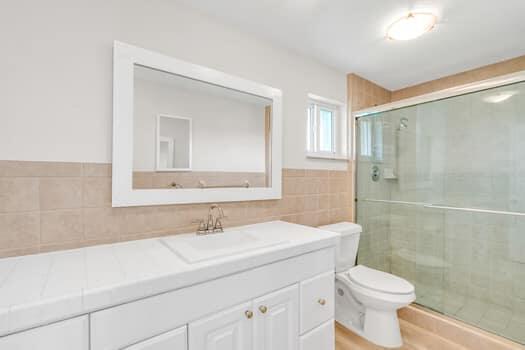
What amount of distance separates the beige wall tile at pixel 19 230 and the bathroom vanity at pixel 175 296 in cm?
6

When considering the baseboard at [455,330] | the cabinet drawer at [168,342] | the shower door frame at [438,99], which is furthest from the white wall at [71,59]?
the baseboard at [455,330]

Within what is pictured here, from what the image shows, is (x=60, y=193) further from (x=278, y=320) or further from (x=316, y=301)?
(x=316, y=301)

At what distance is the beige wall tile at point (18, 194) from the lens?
1.00m

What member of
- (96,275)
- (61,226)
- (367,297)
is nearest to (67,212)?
(61,226)

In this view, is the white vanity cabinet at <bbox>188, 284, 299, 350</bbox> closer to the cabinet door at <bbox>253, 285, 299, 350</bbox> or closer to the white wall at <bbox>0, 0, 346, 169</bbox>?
the cabinet door at <bbox>253, 285, 299, 350</bbox>

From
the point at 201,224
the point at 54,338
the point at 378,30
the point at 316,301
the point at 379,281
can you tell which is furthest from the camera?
the point at 379,281

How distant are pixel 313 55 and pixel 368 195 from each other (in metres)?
1.45

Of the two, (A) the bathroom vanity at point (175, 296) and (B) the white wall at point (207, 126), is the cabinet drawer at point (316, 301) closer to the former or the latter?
(A) the bathroom vanity at point (175, 296)

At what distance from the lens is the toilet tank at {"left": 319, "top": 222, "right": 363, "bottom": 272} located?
2.00m

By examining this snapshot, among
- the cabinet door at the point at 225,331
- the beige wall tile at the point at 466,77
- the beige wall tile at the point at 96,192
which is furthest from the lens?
the beige wall tile at the point at 466,77

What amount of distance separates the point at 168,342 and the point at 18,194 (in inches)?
35.4

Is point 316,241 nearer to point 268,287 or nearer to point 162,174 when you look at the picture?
point 268,287

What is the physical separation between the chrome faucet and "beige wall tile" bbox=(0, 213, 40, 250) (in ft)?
2.41

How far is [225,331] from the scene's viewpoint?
0.99 metres
